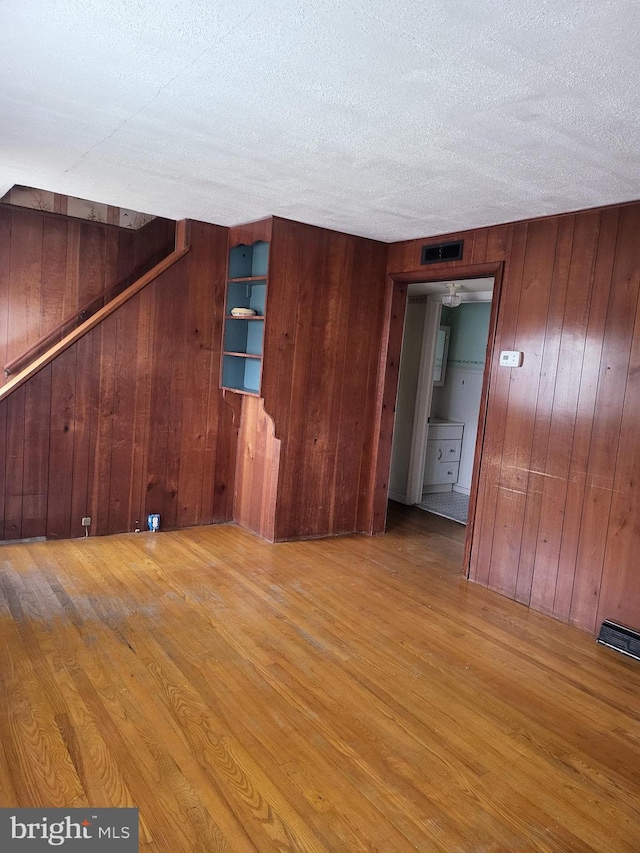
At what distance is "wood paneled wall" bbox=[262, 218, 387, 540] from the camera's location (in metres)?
4.47

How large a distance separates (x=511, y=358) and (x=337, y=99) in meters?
2.16

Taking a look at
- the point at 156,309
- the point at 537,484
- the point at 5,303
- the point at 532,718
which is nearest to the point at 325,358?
the point at 156,309

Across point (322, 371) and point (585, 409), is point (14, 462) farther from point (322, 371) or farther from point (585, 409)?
point (585, 409)

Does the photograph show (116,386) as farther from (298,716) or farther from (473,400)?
(473,400)

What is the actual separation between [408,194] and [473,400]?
3723 mm

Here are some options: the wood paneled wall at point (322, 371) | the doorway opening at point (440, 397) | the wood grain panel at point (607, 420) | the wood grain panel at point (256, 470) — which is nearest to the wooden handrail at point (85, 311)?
the wood paneled wall at point (322, 371)

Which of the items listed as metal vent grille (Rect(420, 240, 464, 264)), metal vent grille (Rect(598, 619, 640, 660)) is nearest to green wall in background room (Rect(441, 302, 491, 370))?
metal vent grille (Rect(420, 240, 464, 264))

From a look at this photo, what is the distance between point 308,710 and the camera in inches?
98.3

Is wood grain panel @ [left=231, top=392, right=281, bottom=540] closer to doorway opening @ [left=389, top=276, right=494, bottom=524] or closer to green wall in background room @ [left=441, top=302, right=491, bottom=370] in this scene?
doorway opening @ [left=389, top=276, right=494, bottom=524]

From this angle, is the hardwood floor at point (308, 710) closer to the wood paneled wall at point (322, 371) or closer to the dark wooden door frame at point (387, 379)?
the wood paneled wall at point (322, 371)

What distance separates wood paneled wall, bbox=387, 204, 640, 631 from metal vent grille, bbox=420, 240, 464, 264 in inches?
3.5

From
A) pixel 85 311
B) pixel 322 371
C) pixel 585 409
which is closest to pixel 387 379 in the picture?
pixel 322 371

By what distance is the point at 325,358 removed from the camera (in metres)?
4.70

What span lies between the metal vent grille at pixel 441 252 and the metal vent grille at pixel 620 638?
2525 millimetres
